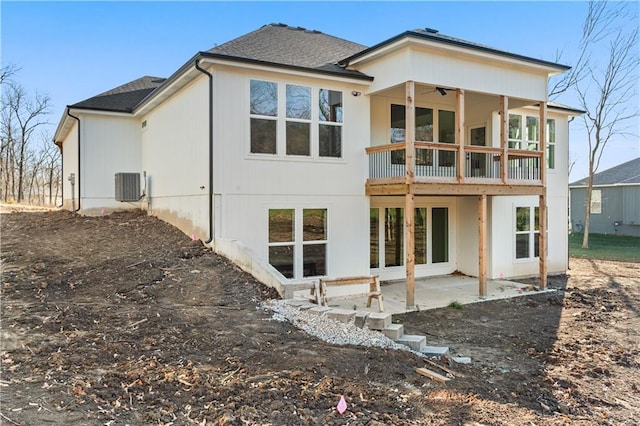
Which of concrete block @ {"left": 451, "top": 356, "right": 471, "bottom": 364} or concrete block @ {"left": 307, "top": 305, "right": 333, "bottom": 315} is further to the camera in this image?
concrete block @ {"left": 307, "top": 305, "right": 333, "bottom": 315}

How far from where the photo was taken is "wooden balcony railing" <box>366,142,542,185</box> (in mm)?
10102

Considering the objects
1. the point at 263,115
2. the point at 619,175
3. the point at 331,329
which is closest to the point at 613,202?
the point at 619,175

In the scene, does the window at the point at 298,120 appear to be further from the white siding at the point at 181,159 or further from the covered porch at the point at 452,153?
the white siding at the point at 181,159

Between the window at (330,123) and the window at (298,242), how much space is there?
1.39m

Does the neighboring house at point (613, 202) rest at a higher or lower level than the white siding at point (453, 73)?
lower

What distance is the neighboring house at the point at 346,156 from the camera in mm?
9070

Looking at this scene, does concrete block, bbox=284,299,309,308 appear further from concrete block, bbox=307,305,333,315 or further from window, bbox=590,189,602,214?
window, bbox=590,189,602,214

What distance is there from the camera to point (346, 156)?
33.4ft

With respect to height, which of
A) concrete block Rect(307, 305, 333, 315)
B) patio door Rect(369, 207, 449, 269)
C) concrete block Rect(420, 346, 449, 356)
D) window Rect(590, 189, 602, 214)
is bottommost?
concrete block Rect(420, 346, 449, 356)

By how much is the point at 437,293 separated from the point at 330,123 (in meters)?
4.71

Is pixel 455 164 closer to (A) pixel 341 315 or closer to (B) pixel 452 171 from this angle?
(B) pixel 452 171

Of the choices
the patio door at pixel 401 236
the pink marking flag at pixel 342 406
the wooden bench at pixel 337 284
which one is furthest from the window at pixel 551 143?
the pink marking flag at pixel 342 406

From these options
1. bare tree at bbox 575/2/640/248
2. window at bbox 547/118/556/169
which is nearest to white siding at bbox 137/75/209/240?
window at bbox 547/118/556/169

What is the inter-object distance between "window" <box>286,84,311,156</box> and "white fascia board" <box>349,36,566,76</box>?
1.67 meters
